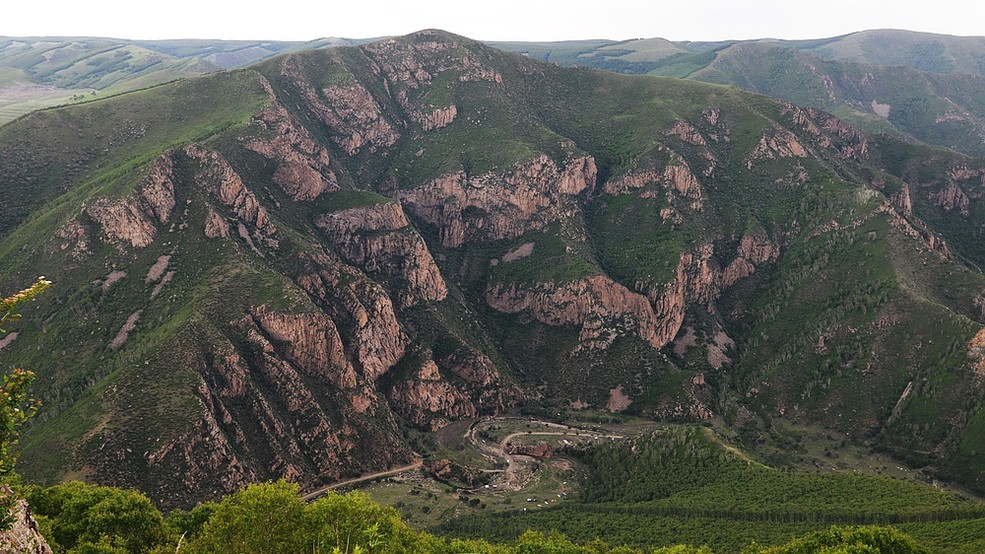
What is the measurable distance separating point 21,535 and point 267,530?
3237 centimetres

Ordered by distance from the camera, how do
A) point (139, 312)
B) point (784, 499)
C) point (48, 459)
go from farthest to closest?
1. point (139, 312)
2. point (784, 499)
3. point (48, 459)

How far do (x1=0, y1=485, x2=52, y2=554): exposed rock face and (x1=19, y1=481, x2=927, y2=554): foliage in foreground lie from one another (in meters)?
19.7

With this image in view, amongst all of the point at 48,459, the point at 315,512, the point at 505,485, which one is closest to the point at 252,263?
the point at 48,459

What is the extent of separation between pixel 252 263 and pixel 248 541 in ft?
469

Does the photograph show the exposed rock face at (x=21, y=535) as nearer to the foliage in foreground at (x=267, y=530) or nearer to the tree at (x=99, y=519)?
the foliage in foreground at (x=267, y=530)

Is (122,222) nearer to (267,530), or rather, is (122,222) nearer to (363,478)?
(363,478)

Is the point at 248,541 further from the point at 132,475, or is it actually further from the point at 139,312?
the point at 139,312

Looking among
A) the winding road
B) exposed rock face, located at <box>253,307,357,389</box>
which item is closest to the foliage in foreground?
the winding road

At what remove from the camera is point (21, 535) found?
41281 mm

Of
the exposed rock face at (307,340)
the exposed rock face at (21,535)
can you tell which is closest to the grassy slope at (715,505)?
the exposed rock face at (307,340)

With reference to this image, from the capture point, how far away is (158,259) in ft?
639

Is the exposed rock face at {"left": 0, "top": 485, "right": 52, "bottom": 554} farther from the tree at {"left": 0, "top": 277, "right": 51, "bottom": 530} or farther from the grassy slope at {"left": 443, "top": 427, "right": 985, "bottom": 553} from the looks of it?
the grassy slope at {"left": 443, "top": 427, "right": 985, "bottom": 553}

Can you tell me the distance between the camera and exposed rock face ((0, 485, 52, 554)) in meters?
39.5

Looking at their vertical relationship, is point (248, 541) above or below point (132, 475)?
above
